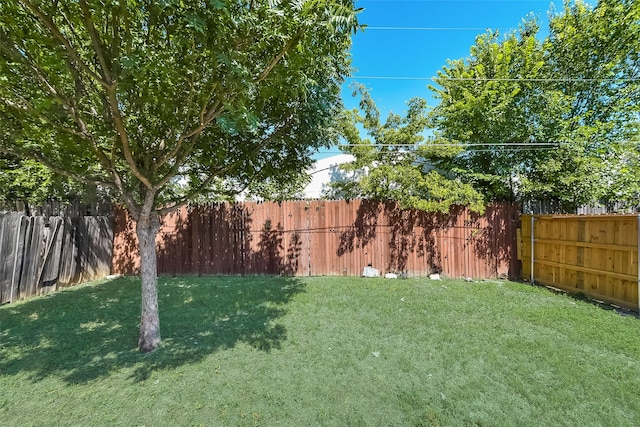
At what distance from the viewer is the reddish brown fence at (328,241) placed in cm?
727

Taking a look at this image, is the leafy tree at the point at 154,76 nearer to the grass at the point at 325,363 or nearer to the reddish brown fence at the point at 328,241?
the grass at the point at 325,363

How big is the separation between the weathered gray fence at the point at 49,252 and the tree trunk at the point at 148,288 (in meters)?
3.81

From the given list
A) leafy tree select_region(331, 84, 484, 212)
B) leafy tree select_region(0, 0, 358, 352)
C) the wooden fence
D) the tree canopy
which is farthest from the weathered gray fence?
the wooden fence

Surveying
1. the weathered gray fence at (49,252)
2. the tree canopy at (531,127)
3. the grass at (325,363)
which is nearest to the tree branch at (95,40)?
the grass at (325,363)

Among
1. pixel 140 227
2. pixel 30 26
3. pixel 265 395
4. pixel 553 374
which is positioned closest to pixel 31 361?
pixel 140 227

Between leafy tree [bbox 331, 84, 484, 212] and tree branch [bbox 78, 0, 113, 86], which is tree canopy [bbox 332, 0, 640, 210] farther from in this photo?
tree branch [bbox 78, 0, 113, 86]

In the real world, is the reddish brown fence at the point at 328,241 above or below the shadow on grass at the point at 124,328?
above

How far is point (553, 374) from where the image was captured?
2.88m

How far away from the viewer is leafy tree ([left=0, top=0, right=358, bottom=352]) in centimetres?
234

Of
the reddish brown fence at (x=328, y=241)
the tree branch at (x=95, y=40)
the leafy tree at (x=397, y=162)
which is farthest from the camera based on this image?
the reddish brown fence at (x=328, y=241)

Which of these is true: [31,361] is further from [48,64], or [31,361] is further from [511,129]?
[511,129]

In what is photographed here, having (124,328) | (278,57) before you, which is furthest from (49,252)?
(278,57)

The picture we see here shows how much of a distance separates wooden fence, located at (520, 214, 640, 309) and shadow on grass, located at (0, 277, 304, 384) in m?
5.12

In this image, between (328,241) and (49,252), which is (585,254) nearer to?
(328,241)
